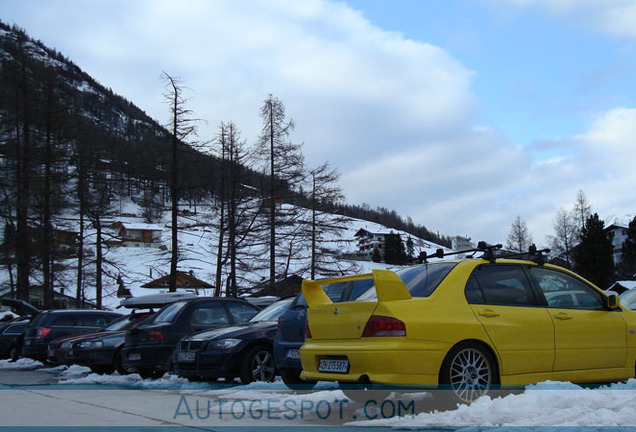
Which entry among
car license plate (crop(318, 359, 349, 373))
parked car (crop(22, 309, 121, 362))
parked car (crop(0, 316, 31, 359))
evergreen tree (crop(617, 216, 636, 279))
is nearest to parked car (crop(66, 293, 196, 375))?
parked car (crop(22, 309, 121, 362))

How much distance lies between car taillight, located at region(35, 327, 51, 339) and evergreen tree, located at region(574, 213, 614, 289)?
154ft

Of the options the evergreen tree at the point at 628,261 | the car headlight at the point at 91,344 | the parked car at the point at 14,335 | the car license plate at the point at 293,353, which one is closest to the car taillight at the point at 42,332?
the parked car at the point at 14,335

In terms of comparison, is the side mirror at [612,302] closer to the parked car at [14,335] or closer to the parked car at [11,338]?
the parked car at [14,335]

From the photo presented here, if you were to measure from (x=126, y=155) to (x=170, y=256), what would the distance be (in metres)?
9.37

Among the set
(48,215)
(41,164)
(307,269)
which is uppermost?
(41,164)

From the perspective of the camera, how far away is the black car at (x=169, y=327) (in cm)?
1252

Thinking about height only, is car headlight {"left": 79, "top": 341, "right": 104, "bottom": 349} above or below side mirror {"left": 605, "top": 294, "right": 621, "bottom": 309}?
below

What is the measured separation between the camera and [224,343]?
1080 cm

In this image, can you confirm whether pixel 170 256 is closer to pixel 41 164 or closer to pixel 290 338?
pixel 41 164

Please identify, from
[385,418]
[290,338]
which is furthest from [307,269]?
[385,418]

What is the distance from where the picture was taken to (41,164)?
35875 millimetres

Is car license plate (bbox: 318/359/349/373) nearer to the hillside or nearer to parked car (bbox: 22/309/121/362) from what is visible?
parked car (bbox: 22/309/121/362)

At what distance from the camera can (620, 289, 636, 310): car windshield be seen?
12258 mm

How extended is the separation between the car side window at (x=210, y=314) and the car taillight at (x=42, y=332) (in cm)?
830
